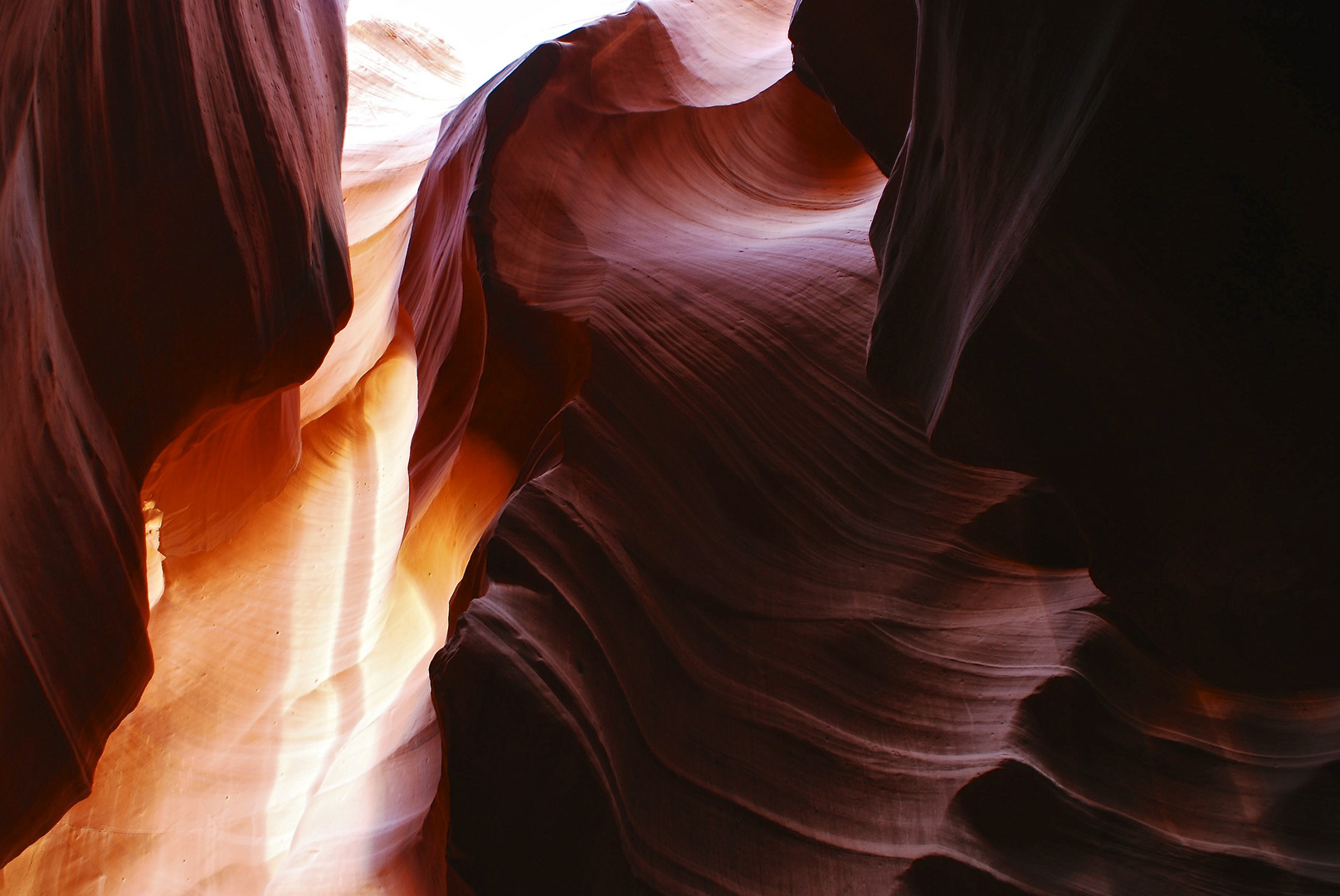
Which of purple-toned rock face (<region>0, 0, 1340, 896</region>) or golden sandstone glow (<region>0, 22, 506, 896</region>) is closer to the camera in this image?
purple-toned rock face (<region>0, 0, 1340, 896</region>)

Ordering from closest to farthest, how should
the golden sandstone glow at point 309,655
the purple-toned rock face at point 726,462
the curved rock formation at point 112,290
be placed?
the purple-toned rock face at point 726,462 → the curved rock formation at point 112,290 → the golden sandstone glow at point 309,655

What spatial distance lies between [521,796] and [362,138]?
4.81 meters

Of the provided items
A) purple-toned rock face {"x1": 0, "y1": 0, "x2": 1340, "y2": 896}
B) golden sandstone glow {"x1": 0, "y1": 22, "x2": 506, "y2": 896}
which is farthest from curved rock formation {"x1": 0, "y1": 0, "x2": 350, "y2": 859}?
golden sandstone glow {"x1": 0, "y1": 22, "x2": 506, "y2": 896}

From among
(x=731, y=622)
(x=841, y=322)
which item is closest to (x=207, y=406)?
(x=731, y=622)

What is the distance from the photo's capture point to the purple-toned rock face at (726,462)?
1.34 metres

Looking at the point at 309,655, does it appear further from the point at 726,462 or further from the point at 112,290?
the point at 726,462

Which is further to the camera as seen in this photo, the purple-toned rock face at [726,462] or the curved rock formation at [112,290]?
the curved rock formation at [112,290]

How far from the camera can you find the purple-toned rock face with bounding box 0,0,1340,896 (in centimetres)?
134

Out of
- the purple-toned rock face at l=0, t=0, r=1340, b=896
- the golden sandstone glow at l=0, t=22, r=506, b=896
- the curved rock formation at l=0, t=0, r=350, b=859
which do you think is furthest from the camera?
the golden sandstone glow at l=0, t=22, r=506, b=896

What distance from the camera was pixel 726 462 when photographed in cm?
274

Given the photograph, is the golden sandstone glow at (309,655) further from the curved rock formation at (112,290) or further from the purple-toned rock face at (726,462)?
the curved rock formation at (112,290)

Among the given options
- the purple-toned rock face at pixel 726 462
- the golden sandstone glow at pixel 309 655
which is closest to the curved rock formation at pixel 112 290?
Answer: the purple-toned rock face at pixel 726 462

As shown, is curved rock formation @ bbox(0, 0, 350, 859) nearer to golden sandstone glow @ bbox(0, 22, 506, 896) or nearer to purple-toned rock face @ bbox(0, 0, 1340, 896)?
purple-toned rock face @ bbox(0, 0, 1340, 896)

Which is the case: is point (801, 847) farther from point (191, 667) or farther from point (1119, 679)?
point (191, 667)
